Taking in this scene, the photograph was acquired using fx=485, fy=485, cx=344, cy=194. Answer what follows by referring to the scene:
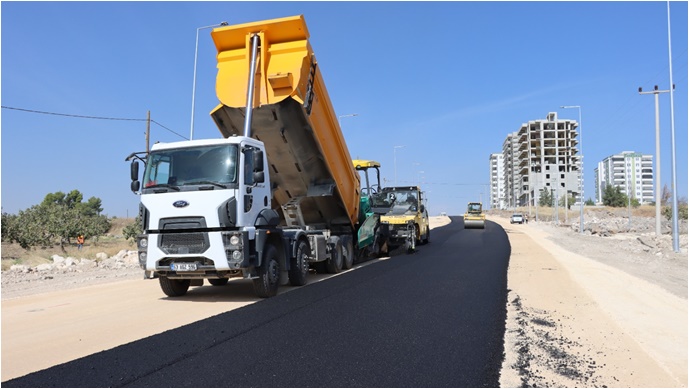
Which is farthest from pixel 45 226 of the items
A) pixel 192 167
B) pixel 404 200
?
pixel 192 167

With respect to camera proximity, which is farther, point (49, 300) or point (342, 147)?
point (342, 147)

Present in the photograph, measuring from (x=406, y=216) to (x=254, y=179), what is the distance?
41.6 feet

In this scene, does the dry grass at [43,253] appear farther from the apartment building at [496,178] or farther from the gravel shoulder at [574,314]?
the apartment building at [496,178]

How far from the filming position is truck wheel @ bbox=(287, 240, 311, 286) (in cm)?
1030

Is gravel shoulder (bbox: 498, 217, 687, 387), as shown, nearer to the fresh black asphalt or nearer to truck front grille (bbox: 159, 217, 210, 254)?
the fresh black asphalt

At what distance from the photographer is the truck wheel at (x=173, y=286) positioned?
9352mm

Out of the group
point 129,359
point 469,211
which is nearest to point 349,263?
point 129,359

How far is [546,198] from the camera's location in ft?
359

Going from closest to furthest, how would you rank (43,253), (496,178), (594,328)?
(594,328), (43,253), (496,178)

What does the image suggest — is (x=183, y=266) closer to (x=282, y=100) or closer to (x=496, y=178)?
(x=282, y=100)

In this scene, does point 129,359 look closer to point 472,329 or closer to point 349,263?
point 472,329

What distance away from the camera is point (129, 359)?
5.26 metres

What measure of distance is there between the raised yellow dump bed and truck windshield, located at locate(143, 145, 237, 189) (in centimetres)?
165

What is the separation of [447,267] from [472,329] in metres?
7.41
